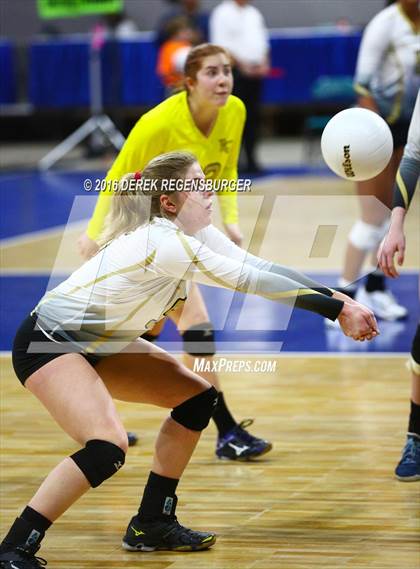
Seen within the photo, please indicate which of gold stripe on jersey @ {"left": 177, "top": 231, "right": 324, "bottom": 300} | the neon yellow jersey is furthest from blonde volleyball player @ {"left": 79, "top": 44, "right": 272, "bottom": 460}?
gold stripe on jersey @ {"left": 177, "top": 231, "right": 324, "bottom": 300}

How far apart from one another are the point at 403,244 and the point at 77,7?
11.2 m

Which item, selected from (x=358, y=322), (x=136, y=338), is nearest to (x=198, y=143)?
(x=136, y=338)

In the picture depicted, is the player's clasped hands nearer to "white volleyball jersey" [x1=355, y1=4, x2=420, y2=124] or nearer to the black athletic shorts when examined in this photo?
the black athletic shorts

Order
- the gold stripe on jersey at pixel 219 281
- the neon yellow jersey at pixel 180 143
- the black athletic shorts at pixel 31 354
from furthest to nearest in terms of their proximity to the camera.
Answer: the neon yellow jersey at pixel 180 143 → the black athletic shorts at pixel 31 354 → the gold stripe on jersey at pixel 219 281

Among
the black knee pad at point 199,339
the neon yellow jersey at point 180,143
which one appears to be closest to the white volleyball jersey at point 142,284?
the neon yellow jersey at point 180,143

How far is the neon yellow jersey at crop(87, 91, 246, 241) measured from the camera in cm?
484

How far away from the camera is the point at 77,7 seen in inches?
579

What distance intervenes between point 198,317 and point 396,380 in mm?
1493

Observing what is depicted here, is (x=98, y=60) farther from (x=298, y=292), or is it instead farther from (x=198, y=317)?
(x=298, y=292)

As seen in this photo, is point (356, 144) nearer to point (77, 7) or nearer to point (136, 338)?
point (136, 338)

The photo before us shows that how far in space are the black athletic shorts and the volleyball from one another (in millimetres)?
1135

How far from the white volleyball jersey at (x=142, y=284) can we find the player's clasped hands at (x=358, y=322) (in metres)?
0.11

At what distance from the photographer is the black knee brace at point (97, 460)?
353cm

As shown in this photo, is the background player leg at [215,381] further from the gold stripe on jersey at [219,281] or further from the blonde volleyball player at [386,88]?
the blonde volleyball player at [386,88]
